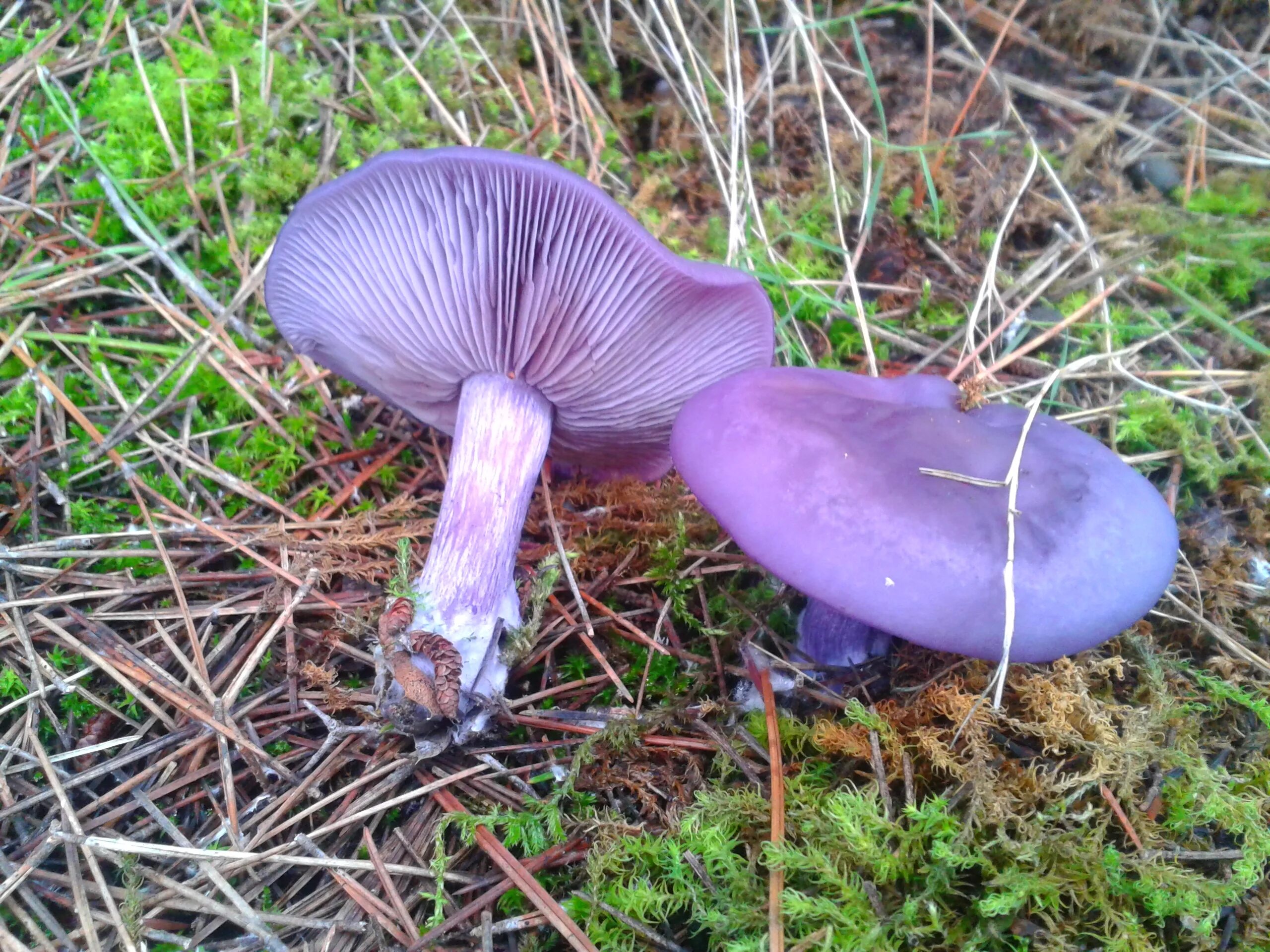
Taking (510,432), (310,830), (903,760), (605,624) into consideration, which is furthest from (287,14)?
(903,760)

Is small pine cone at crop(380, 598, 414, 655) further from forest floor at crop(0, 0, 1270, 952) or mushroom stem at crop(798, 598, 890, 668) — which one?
mushroom stem at crop(798, 598, 890, 668)

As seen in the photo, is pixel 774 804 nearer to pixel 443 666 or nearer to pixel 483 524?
pixel 443 666

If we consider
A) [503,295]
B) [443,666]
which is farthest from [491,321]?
[443,666]

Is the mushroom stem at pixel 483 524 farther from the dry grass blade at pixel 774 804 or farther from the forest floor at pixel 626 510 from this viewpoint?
the dry grass blade at pixel 774 804

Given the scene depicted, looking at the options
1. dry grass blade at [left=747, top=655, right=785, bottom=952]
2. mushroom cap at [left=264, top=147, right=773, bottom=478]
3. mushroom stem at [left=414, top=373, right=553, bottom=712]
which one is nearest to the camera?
dry grass blade at [left=747, top=655, right=785, bottom=952]

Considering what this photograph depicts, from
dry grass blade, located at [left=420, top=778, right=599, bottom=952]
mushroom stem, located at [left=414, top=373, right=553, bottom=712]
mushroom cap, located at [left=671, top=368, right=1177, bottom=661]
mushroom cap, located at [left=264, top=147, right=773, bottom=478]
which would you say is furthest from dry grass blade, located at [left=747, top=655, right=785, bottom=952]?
mushroom cap, located at [left=264, top=147, right=773, bottom=478]

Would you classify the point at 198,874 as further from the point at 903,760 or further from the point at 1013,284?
the point at 1013,284
